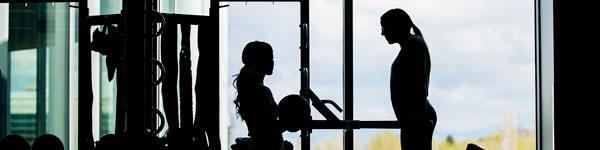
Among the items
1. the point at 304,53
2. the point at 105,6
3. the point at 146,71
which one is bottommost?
the point at 146,71

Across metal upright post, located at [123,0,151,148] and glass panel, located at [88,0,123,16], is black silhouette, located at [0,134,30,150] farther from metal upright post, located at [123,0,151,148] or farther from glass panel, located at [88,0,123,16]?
glass panel, located at [88,0,123,16]

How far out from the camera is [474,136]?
4.18 m

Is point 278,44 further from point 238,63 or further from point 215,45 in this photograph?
point 215,45

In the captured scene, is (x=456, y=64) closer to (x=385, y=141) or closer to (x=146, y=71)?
(x=385, y=141)

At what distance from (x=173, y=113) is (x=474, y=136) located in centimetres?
223

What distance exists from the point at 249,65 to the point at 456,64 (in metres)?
1.93

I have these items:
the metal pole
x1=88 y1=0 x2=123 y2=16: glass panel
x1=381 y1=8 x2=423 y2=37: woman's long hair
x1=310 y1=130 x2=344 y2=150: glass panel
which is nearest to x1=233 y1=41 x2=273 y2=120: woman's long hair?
x1=381 y1=8 x2=423 y2=37: woman's long hair

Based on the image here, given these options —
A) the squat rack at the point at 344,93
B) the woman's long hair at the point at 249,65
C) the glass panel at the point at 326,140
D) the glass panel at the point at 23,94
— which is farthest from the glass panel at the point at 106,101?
the woman's long hair at the point at 249,65

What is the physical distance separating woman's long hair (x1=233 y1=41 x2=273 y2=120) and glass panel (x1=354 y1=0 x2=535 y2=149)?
157 cm

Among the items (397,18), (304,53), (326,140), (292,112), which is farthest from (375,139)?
(292,112)

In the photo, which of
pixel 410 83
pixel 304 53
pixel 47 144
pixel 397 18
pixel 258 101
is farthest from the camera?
pixel 304 53

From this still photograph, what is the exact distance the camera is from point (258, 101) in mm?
2625

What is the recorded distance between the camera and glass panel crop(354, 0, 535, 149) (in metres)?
4.20
